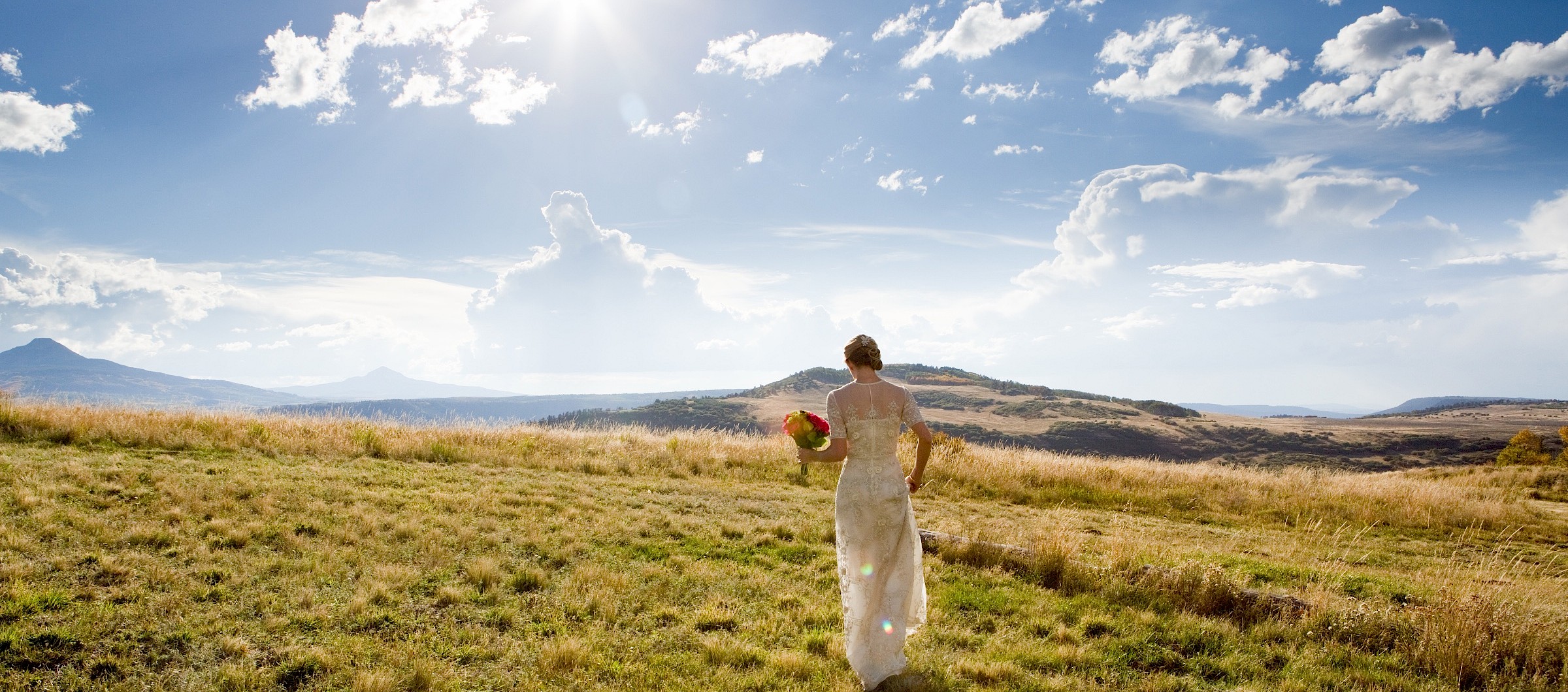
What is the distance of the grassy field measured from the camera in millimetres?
5914

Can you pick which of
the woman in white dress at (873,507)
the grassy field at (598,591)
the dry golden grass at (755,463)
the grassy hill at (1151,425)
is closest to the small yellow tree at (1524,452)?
the grassy hill at (1151,425)

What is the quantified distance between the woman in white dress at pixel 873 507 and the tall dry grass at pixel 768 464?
41.8ft

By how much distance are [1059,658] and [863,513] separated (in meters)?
2.57

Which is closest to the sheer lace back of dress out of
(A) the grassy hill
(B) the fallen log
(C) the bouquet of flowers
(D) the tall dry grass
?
(C) the bouquet of flowers

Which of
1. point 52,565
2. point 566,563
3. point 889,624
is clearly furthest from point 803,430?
point 52,565

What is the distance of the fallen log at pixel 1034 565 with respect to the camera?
8016mm

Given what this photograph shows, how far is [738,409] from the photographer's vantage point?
127125mm

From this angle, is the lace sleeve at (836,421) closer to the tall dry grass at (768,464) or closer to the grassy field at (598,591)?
the grassy field at (598,591)

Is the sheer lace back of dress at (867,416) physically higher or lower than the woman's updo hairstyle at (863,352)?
lower

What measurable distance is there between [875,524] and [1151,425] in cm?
11441

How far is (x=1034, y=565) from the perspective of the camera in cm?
945

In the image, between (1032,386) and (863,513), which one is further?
(1032,386)

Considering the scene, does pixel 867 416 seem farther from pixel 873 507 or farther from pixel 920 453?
pixel 873 507

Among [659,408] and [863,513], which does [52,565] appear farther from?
[659,408]
